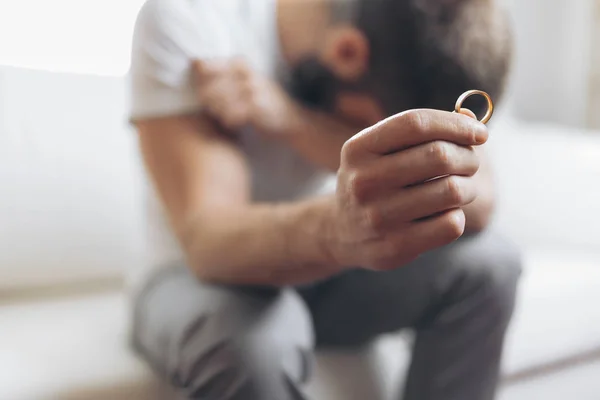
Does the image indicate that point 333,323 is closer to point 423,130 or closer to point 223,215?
point 223,215

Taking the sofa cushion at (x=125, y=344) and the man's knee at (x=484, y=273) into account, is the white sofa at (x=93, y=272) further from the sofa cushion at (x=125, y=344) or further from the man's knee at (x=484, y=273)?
the man's knee at (x=484, y=273)

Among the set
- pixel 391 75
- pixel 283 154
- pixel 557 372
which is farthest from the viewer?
pixel 557 372

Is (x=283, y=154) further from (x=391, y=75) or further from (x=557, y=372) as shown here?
(x=557, y=372)

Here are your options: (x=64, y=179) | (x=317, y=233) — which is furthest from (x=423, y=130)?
(x=64, y=179)

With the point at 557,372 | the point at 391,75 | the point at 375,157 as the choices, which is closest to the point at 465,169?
the point at 375,157

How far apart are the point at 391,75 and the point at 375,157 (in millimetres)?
301

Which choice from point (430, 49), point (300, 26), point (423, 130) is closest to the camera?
point (423, 130)

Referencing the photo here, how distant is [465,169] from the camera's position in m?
0.40

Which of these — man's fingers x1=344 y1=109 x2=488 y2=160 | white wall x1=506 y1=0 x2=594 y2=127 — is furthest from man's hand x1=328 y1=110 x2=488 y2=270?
white wall x1=506 y1=0 x2=594 y2=127

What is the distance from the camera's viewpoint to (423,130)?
0.38m

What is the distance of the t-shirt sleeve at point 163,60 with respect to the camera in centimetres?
70

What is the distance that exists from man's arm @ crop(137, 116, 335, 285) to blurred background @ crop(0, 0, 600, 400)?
4.9 inches

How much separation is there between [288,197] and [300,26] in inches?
7.9

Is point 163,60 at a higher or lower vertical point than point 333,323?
higher
